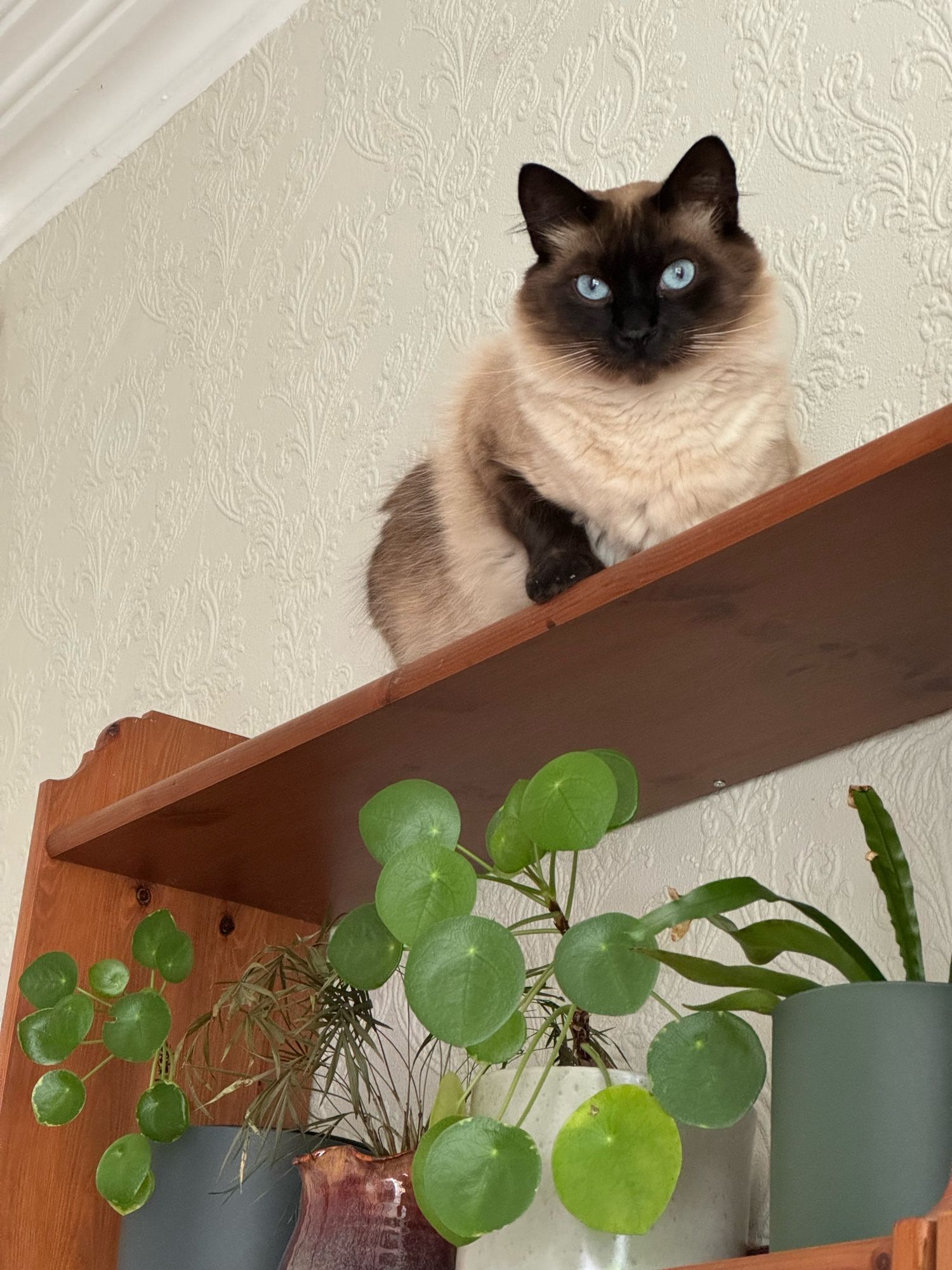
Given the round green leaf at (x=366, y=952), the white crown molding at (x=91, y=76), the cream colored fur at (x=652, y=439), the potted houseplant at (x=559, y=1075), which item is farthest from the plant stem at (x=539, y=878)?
the white crown molding at (x=91, y=76)

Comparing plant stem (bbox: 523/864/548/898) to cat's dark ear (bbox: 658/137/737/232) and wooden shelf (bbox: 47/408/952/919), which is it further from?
cat's dark ear (bbox: 658/137/737/232)

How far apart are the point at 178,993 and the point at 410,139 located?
94 centimetres

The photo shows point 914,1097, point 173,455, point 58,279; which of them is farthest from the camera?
point 58,279

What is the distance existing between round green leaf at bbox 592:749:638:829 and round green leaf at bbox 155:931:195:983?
0.41 meters

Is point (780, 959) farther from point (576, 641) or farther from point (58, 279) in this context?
point (58, 279)

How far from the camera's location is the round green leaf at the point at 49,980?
1.07 metres

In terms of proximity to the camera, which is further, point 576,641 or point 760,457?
point 760,457

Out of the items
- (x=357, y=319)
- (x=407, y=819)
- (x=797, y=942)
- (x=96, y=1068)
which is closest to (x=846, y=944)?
(x=797, y=942)

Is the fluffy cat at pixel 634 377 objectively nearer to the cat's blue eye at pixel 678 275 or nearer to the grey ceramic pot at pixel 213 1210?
the cat's blue eye at pixel 678 275

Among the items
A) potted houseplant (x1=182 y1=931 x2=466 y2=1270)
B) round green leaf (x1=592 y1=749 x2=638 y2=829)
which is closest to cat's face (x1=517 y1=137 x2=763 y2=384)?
round green leaf (x1=592 y1=749 x2=638 y2=829)

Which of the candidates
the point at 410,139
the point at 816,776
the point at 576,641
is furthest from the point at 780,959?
the point at 410,139

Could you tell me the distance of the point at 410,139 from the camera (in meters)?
1.58

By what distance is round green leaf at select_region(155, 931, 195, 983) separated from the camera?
1.07 m

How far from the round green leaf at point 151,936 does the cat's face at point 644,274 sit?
50cm
